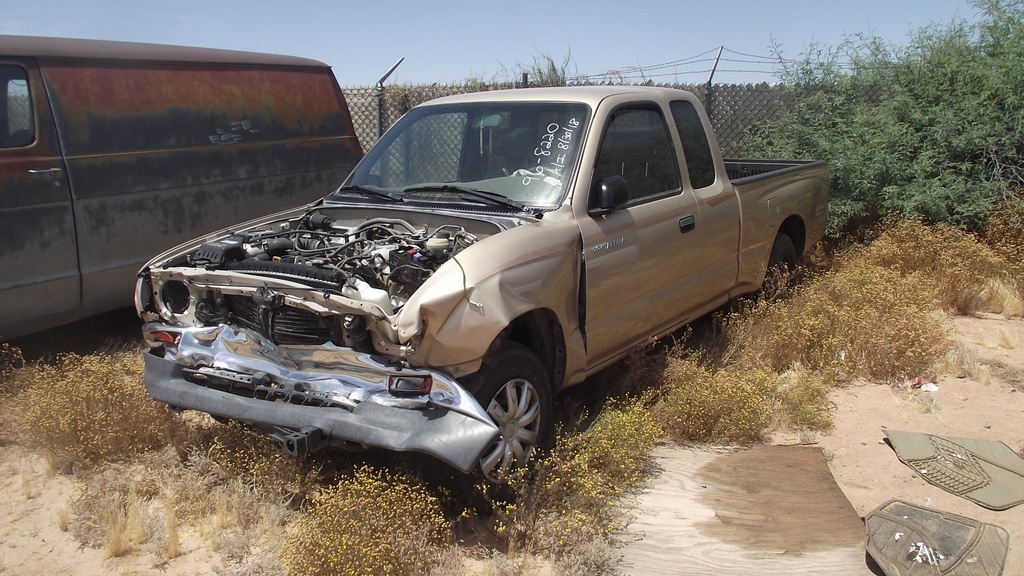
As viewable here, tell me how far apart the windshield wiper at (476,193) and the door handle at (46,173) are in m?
2.58

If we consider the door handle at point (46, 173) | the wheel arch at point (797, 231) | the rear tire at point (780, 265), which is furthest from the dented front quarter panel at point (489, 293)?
the door handle at point (46, 173)

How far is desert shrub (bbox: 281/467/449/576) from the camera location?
319cm

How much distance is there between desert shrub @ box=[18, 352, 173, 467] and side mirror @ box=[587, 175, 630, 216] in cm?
266

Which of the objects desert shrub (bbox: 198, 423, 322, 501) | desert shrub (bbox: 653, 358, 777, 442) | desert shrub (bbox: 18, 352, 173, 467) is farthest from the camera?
desert shrub (bbox: 653, 358, 777, 442)

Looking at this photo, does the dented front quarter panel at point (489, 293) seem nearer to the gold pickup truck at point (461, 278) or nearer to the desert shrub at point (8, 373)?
the gold pickup truck at point (461, 278)

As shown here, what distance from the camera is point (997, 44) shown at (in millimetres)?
8977

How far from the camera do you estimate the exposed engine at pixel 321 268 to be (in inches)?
142

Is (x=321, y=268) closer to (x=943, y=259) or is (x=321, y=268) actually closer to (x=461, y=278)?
(x=461, y=278)

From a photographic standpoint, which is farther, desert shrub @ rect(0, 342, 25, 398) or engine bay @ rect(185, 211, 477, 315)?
desert shrub @ rect(0, 342, 25, 398)

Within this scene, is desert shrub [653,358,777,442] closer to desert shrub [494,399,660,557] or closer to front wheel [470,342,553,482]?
desert shrub [494,399,660,557]

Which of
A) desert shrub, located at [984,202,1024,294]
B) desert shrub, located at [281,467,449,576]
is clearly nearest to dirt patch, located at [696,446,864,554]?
desert shrub, located at [281,467,449,576]

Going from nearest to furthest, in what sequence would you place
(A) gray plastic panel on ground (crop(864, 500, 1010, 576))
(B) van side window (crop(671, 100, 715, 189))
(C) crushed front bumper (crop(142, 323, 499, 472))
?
(C) crushed front bumper (crop(142, 323, 499, 472)) → (A) gray plastic panel on ground (crop(864, 500, 1010, 576)) → (B) van side window (crop(671, 100, 715, 189))

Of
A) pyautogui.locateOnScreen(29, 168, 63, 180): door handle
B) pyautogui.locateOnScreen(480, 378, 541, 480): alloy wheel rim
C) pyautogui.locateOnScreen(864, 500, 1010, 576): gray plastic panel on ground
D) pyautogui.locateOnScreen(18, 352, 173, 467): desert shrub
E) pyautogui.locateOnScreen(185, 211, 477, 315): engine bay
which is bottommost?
pyautogui.locateOnScreen(18, 352, 173, 467): desert shrub

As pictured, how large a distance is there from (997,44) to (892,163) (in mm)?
1989
